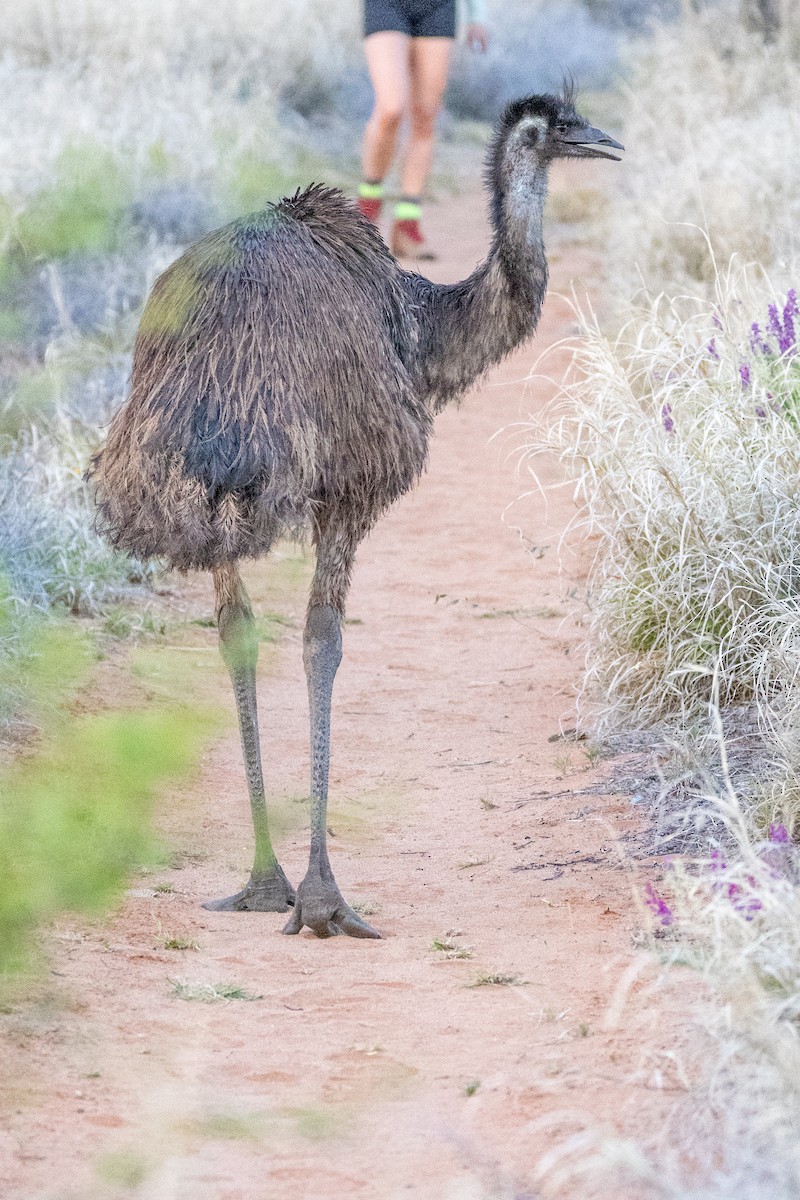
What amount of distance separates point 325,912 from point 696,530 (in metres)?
1.82

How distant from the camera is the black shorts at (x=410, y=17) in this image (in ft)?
28.5

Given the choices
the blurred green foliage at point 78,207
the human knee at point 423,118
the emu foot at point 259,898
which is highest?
the blurred green foliage at point 78,207

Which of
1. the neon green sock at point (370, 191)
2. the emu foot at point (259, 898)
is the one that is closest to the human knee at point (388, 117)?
the neon green sock at point (370, 191)

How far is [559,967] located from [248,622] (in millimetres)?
1194

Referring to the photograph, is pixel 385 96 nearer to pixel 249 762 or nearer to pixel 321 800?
pixel 249 762

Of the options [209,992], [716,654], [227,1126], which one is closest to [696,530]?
[716,654]

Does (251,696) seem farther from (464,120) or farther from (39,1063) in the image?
(464,120)

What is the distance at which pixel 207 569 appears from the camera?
154 inches

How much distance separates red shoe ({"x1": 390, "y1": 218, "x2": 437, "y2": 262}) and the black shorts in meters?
1.33

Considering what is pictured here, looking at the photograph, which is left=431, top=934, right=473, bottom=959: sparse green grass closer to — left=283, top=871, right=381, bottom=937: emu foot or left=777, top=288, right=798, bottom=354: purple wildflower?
left=283, top=871, right=381, bottom=937: emu foot

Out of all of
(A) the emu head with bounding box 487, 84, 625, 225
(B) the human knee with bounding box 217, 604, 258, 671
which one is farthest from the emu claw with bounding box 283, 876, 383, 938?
(A) the emu head with bounding box 487, 84, 625, 225

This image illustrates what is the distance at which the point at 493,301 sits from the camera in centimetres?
455

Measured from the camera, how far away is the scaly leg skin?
396cm

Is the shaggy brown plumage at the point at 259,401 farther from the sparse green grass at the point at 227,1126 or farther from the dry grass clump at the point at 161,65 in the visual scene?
the dry grass clump at the point at 161,65
